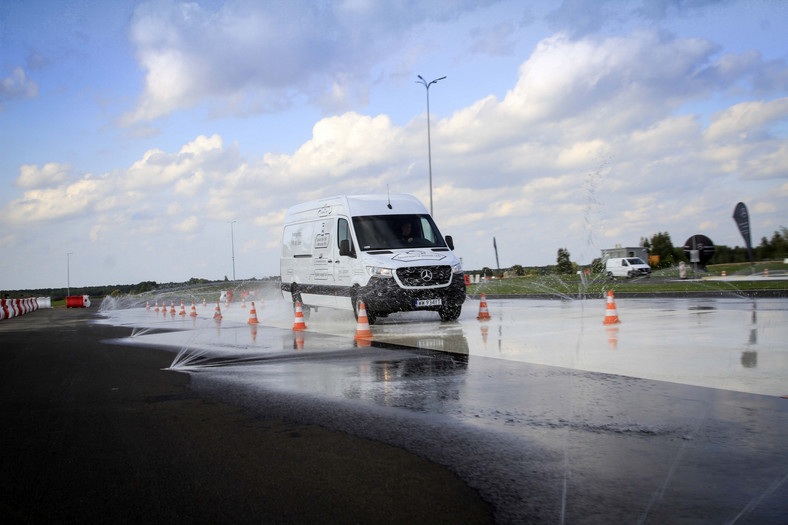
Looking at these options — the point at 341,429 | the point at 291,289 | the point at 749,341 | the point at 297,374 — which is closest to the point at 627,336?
the point at 749,341

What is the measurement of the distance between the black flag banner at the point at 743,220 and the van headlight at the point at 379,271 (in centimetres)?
1159

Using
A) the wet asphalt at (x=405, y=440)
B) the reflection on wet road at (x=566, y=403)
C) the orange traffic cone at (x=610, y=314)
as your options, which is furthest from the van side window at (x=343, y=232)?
the wet asphalt at (x=405, y=440)

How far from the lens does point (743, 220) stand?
65.2ft

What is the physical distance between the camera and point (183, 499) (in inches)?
146

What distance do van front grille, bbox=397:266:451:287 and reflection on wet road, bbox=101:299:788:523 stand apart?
1539 mm

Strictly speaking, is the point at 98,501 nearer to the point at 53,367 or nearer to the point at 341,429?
the point at 341,429

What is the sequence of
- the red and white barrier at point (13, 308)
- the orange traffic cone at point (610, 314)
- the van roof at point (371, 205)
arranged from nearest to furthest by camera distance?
the orange traffic cone at point (610, 314), the van roof at point (371, 205), the red and white barrier at point (13, 308)

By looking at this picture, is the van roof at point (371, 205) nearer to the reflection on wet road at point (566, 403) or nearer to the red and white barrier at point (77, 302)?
the reflection on wet road at point (566, 403)

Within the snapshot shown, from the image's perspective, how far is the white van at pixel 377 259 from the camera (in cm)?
1427

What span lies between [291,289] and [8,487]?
50.5ft

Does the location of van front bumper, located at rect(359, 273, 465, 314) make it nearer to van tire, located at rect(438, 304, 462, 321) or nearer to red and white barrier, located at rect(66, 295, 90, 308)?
van tire, located at rect(438, 304, 462, 321)

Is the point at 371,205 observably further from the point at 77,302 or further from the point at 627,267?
the point at 77,302

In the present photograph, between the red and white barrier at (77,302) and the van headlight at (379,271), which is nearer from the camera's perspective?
the van headlight at (379,271)

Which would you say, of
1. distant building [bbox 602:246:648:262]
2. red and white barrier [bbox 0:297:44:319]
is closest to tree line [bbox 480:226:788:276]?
distant building [bbox 602:246:648:262]
